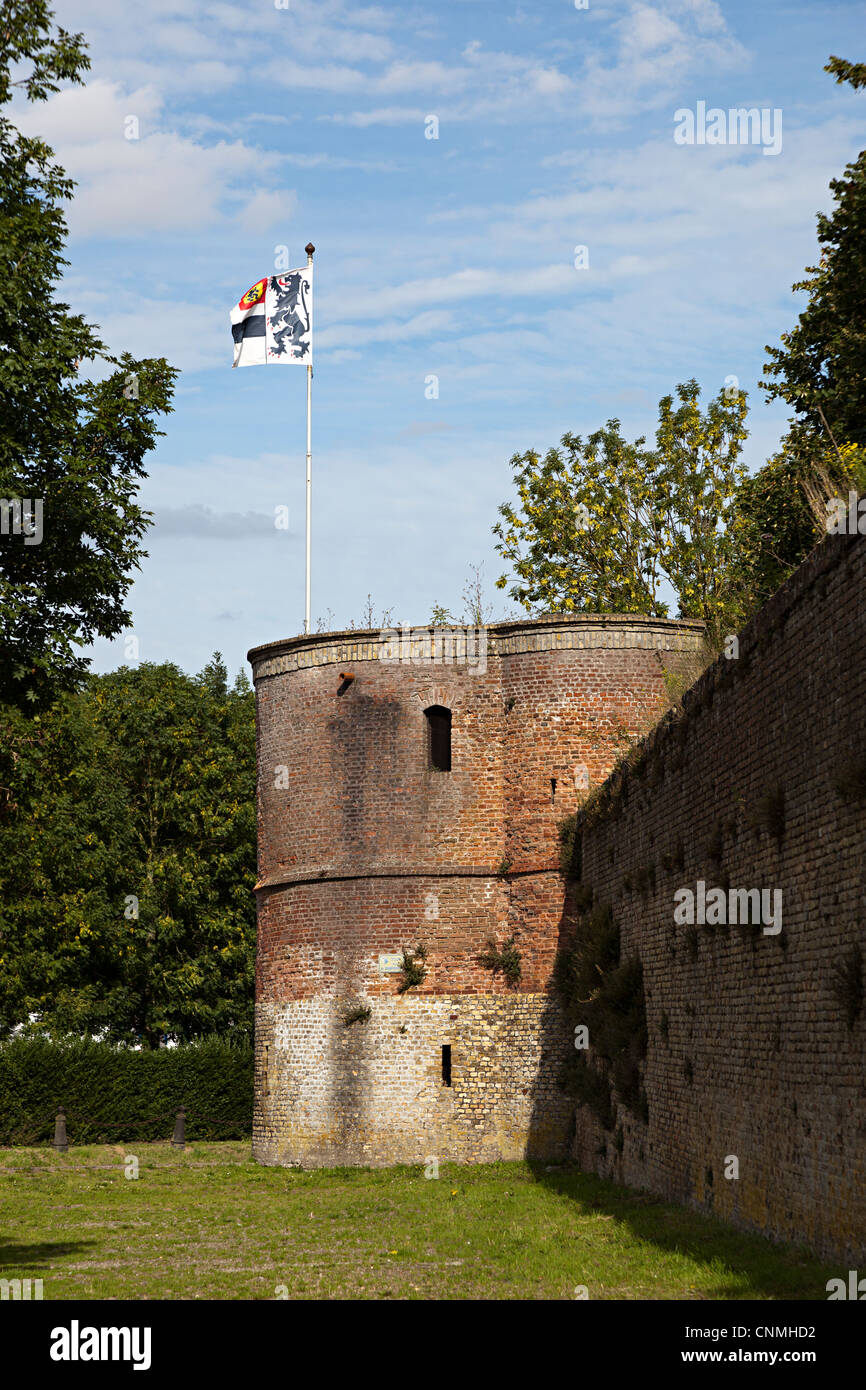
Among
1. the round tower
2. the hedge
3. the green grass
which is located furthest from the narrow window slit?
the hedge

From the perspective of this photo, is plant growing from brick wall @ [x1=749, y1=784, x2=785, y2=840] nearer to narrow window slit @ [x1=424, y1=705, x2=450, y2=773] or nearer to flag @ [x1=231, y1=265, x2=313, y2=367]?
narrow window slit @ [x1=424, y1=705, x2=450, y2=773]

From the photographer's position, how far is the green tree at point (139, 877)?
37844 millimetres

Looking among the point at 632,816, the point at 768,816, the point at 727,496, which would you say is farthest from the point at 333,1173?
the point at 727,496

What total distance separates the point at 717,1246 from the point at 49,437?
34.7 feet

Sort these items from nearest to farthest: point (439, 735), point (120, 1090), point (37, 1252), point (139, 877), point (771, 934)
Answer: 1. point (771, 934)
2. point (37, 1252)
3. point (439, 735)
4. point (120, 1090)
5. point (139, 877)

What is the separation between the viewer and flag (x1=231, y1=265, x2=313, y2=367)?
95.9 feet

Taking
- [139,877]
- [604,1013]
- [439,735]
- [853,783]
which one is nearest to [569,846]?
[439,735]

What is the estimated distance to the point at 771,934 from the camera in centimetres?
1240

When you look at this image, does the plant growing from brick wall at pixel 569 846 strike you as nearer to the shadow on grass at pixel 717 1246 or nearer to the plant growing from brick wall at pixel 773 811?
the shadow on grass at pixel 717 1246

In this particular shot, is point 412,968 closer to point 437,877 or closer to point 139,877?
point 437,877

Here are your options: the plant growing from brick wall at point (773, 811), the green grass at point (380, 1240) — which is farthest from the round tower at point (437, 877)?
the plant growing from brick wall at point (773, 811)

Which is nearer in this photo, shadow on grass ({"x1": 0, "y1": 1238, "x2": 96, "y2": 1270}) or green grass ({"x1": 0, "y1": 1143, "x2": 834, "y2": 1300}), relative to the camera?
green grass ({"x1": 0, "y1": 1143, "x2": 834, "y2": 1300})

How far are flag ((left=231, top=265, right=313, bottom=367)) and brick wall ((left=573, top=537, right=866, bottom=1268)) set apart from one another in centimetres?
1518
